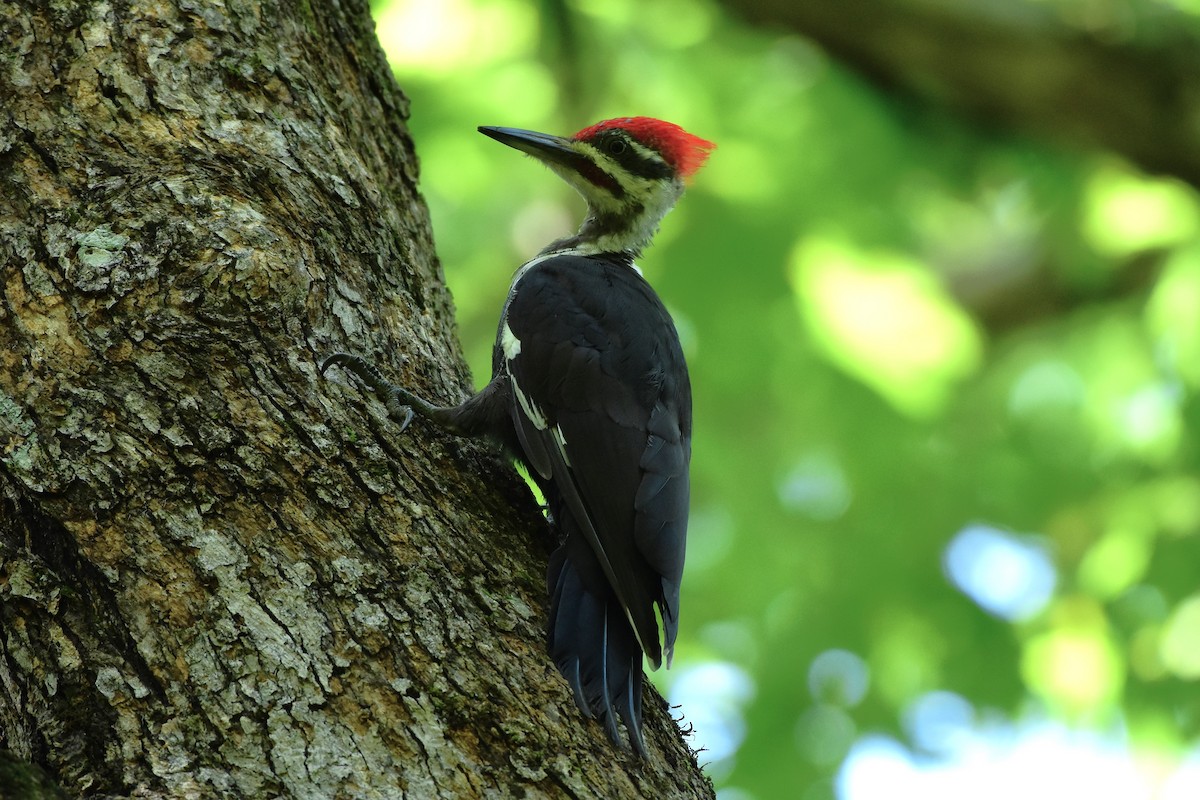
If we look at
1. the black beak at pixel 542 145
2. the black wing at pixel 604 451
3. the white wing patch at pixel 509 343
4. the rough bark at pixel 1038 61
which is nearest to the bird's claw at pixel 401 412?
the black wing at pixel 604 451

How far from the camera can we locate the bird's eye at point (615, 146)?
3.66m

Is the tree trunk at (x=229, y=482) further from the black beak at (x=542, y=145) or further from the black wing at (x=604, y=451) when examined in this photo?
the black beak at (x=542, y=145)

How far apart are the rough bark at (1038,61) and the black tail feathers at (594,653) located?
10.2 feet

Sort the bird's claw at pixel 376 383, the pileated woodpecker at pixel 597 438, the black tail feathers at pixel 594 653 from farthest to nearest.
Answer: the bird's claw at pixel 376 383, the pileated woodpecker at pixel 597 438, the black tail feathers at pixel 594 653

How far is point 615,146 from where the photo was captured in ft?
12.0

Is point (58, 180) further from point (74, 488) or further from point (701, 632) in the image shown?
point (701, 632)

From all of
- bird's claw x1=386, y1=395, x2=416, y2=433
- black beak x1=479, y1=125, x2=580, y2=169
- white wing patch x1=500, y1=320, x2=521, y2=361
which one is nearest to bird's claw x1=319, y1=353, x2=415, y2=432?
bird's claw x1=386, y1=395, x2=416, y2=433

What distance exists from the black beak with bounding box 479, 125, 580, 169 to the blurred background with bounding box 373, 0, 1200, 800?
89 cm

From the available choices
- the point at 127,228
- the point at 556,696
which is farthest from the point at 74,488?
the point at 556,696

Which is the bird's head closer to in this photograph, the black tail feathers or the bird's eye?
the bird's eye

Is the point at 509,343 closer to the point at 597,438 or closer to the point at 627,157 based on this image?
the point at 597,438

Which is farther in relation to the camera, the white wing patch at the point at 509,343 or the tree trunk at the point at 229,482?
the white wing patch at the point at 509,343

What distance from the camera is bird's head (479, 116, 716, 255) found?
363cm

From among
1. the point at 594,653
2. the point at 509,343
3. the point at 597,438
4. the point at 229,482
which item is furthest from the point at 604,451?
the point at 229,482
